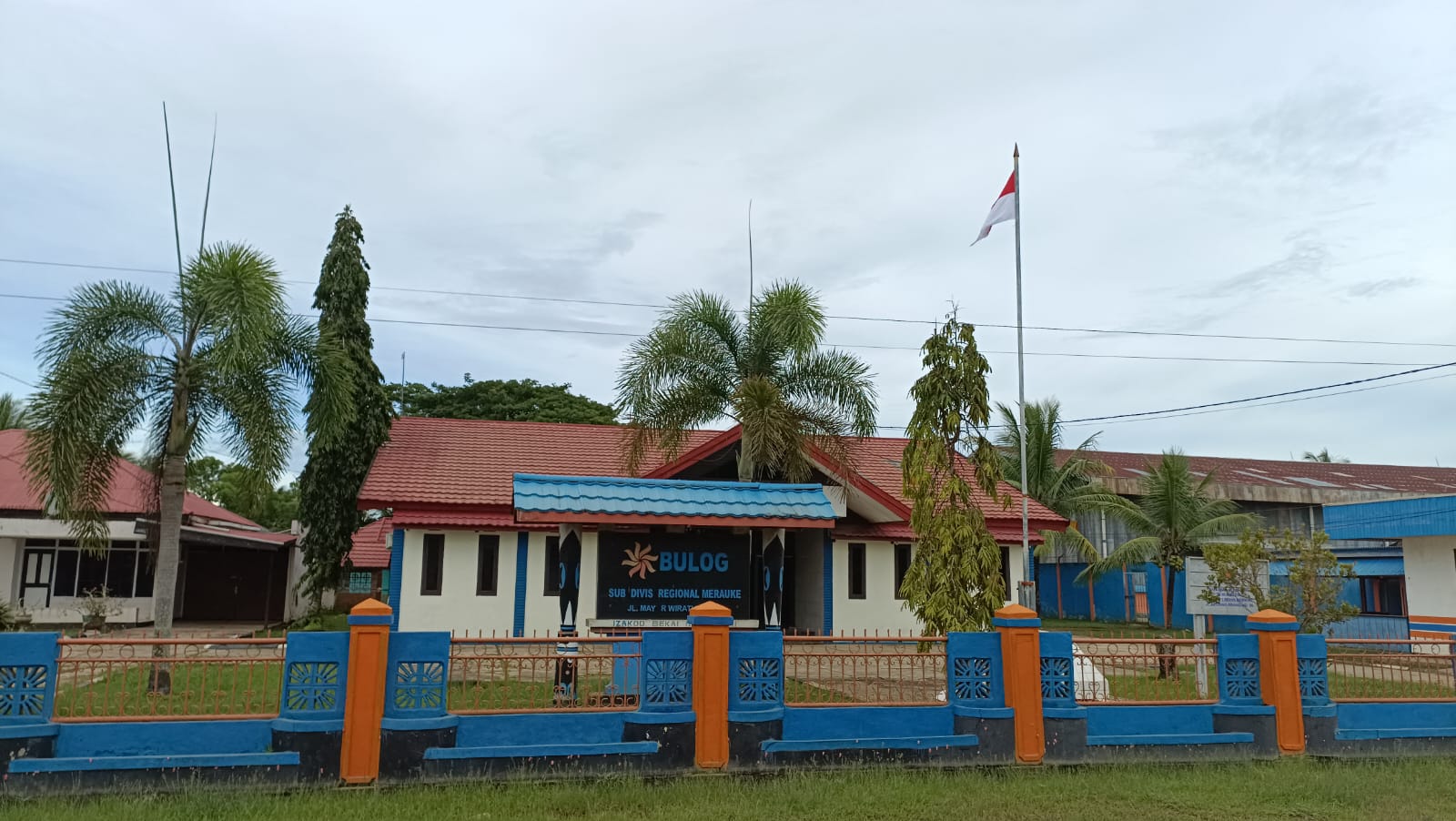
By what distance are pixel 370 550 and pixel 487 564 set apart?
47.4 feet

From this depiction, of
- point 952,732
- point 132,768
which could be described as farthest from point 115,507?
point 952,732

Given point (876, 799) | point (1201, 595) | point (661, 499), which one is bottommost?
point (876, 799)

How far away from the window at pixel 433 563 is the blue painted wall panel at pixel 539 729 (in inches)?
434

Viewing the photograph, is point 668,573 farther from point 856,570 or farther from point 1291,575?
point 1291,575

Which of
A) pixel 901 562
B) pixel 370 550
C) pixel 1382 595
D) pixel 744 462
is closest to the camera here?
pixel 744 462

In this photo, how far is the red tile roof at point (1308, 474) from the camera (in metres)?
33.5

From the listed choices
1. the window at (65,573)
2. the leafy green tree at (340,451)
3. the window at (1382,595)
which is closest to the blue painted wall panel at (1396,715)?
the window at (1382,595)

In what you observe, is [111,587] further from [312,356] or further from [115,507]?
[312,356]

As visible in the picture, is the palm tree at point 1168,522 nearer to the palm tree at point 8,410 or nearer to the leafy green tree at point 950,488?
the leafy green tree at point 950,488

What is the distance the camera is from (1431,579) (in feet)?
64.0

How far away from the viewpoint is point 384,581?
37.3m

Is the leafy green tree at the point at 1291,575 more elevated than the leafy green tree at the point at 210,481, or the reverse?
the leafy green tree at the point at 210,481

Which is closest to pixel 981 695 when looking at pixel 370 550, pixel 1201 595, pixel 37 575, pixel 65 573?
pixel 1201 595

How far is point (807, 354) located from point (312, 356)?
743cm
